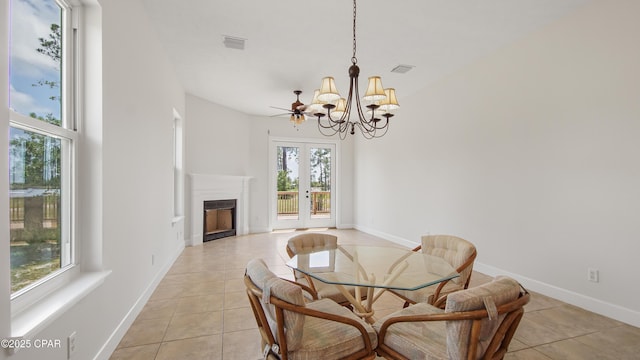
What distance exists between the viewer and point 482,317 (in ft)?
3.93

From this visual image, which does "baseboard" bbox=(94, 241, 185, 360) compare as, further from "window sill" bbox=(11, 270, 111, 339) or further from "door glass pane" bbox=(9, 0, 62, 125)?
"door glass pane" bbox=(9, 0, 62, 125)

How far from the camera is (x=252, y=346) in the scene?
224 cm

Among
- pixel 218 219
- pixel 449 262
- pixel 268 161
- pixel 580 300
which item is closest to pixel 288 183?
pixel 268 161

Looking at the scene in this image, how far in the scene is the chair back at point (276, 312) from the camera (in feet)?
4.41

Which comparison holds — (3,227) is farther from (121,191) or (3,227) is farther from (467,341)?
(467,341)

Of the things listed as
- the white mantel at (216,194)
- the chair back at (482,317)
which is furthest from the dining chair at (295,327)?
the white mantel at (216,194)

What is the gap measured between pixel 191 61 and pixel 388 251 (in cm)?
357

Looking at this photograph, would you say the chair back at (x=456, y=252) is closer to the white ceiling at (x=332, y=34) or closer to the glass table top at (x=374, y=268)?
the glass table top at (x=374, y=268)

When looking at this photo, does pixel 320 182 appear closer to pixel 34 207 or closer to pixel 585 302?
pixel 585 302

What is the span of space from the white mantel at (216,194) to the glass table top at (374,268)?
151 inches

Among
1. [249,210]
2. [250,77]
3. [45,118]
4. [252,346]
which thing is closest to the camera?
[45,118]

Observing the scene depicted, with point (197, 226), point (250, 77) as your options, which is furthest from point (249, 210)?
point (250, 77)

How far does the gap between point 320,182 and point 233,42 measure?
469cm

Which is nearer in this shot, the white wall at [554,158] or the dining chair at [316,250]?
the dining chair at [316,250]
